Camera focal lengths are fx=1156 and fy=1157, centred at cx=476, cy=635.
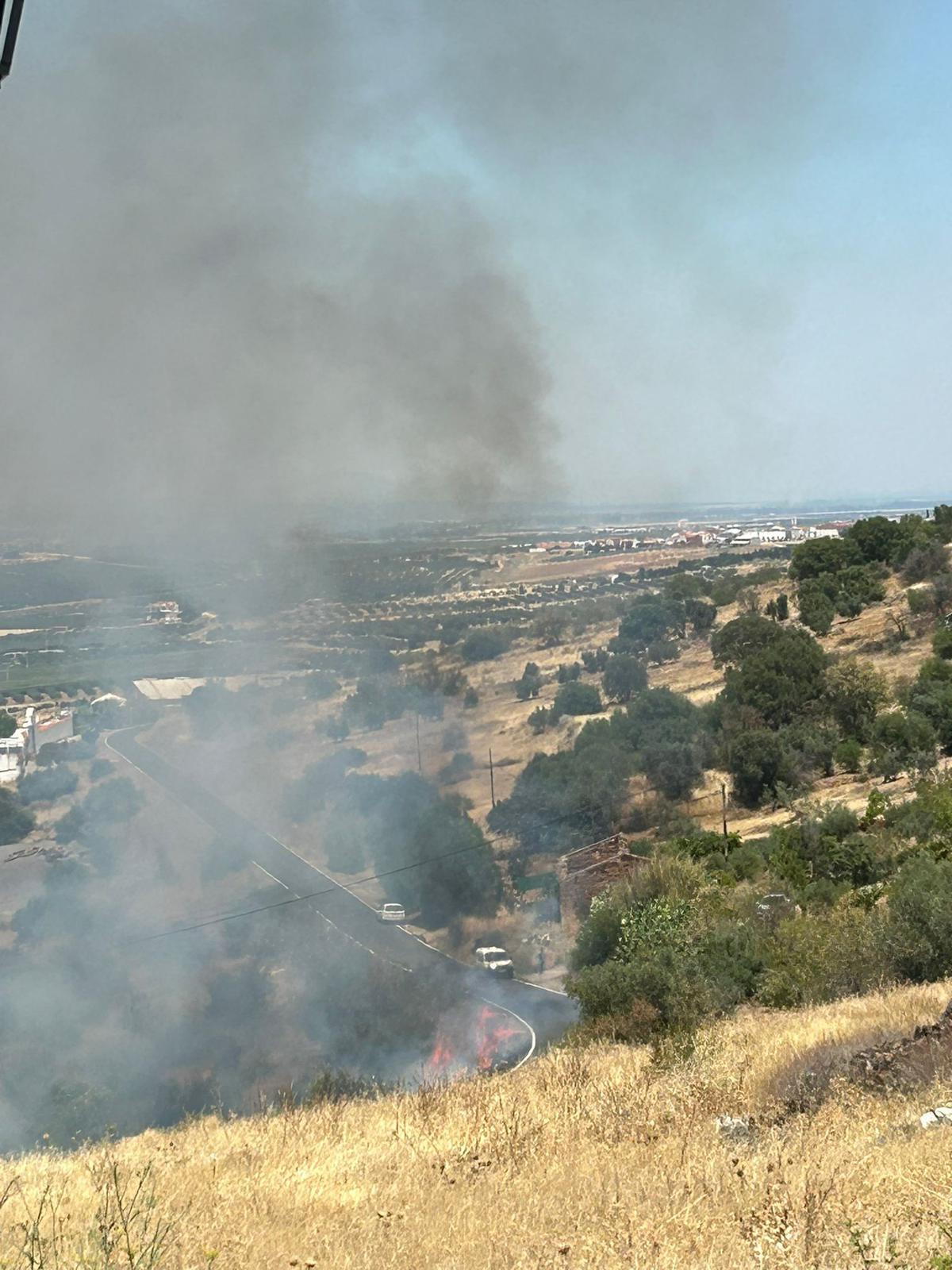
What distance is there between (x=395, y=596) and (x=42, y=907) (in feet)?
46.3

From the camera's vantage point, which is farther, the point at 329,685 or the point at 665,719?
the point at 665,719

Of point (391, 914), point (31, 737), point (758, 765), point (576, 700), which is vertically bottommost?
point (391, 914)

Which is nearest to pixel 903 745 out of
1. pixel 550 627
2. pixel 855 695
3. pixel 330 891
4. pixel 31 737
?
pixel 855 695

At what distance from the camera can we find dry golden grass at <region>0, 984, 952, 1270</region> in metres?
3.88

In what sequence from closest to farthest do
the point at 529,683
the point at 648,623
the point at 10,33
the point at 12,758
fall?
1. the point at 10,33
2. the point at 12,758
3. the point at 529,683
4. the point at 648,623

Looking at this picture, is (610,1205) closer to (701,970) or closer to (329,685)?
(701,970)

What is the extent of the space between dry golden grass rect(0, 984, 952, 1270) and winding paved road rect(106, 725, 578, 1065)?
11.0 meters

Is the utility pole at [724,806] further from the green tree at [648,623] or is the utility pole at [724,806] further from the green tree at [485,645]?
the green tree at [648,623]

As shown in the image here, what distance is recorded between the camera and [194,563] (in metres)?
21.2

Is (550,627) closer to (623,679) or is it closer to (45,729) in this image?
(623,679)

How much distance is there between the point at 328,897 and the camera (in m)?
20.6

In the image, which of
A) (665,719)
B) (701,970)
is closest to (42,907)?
(701,970)

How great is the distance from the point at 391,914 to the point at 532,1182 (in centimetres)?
1635

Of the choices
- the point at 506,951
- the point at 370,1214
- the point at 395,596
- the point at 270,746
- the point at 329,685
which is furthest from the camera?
the point at 395,596
